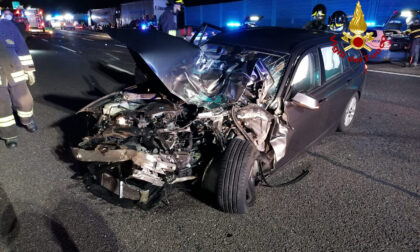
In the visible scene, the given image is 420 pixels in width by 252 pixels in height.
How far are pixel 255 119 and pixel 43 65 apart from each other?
35.7 feet

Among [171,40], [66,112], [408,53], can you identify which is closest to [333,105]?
[171,40]

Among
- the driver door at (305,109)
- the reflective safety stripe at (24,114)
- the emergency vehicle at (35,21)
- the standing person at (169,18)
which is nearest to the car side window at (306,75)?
the driver door at (305,109)

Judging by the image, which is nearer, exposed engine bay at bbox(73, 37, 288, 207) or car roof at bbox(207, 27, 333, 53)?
exposed engine bay at bbox(73, 37, 288, 207)

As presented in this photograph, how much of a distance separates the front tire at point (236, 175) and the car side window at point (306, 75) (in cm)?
94

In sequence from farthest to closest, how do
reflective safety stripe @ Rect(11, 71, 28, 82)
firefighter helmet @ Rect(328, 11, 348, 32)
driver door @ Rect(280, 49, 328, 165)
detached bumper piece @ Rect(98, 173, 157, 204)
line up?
1. firefighter helmet @ Rect(328, 11, 348, 32)
2. reflective safety stripe @ Rect(11, 71, 28, 82)
3. driver door @ Rect(280, 49, 328, 165)
4. detached bumper piece @ Rect(98, 173, 157, 204)

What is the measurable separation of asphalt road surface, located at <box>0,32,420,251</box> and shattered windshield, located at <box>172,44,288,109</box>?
99 centimetres

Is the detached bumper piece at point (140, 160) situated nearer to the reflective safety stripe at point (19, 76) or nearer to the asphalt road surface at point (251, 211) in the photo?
the asphalt road surface at point (251, 211)

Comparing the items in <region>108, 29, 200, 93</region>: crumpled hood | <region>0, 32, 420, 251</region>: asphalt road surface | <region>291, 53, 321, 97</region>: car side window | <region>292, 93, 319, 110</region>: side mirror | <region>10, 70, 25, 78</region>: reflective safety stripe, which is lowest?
<region>0, 32, 420, 251</region>: asphalt road surface

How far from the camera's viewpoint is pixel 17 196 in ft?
10.5

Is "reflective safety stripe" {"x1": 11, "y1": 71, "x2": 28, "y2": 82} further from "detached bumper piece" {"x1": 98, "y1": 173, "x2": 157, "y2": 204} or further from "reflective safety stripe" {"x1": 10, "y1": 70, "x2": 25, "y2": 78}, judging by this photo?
"detached bumper piece" {"x1": 98, "y1": 173, "x2": 157, "y2": 204}

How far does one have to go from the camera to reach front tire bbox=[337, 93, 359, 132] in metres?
4.62

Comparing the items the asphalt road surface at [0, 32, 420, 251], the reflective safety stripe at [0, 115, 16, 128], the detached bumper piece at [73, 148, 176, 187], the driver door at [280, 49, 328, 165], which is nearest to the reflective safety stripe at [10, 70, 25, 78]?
the reflective safety stripe at [0, 115, 16, 128]

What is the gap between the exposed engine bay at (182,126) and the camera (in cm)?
270

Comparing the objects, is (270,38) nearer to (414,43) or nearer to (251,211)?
(251,211)
